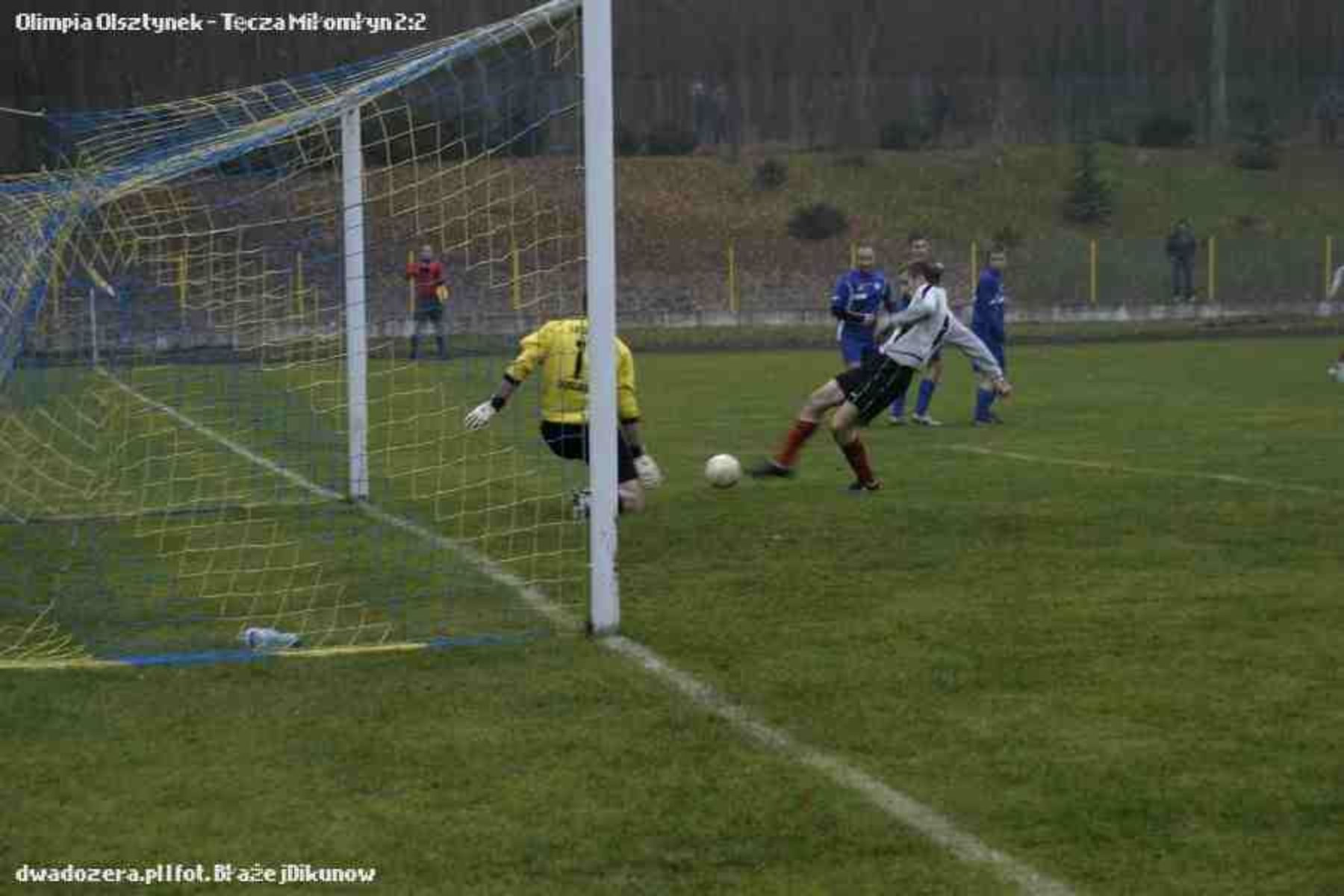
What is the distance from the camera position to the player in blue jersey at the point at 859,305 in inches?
795

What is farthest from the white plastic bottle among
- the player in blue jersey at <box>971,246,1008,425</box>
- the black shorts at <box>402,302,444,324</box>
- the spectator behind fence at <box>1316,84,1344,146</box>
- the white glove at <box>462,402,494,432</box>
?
the spectator behind fence at <box>1316,84,1344,146</box>

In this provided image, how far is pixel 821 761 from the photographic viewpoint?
6434mm

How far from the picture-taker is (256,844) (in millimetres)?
5590

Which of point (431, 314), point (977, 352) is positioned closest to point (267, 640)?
point (977, 352)

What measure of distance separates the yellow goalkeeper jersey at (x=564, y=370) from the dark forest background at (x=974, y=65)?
39.7 metres

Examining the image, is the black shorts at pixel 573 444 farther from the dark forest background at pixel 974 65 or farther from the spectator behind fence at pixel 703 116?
the spectator behind fence at pixel 703 116

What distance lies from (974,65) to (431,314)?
43.8 metres

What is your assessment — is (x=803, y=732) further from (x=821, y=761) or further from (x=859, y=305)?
(x=859, y=305)

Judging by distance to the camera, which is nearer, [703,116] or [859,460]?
[859,460]

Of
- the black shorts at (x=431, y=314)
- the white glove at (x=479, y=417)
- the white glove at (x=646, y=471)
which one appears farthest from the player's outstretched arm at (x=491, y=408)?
the black shorts at (x=431, y=314)

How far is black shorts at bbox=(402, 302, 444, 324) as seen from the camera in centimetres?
1516

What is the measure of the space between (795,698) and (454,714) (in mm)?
1294

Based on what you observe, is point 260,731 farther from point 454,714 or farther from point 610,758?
point 610,758

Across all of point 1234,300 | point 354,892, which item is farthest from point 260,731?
point 1234,300
